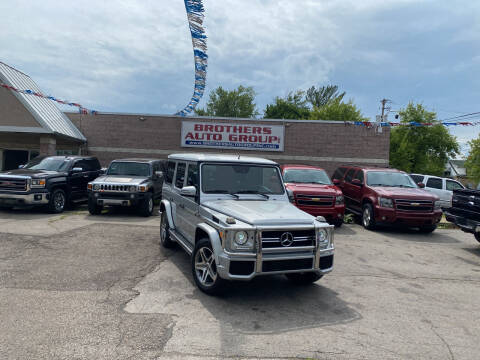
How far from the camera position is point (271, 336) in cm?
370

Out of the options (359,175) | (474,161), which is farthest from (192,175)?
(474,161)

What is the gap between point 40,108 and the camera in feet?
57.0

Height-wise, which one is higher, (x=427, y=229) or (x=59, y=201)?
(x=59, y=201)

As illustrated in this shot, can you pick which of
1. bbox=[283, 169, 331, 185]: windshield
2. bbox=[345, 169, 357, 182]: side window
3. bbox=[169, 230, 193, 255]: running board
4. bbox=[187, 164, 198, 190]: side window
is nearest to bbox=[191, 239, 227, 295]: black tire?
bbox=[169, 230, 193, 255]: running board

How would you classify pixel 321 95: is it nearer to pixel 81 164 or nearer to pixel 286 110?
pixel 286 110

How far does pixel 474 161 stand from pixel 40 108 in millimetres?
33227

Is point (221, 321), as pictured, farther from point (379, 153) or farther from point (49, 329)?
point (379, 153)

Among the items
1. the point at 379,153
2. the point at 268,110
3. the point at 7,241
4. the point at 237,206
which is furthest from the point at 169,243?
the point at 268,110

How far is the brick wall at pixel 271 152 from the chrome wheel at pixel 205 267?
49.9 ft

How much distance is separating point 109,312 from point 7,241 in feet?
14.8

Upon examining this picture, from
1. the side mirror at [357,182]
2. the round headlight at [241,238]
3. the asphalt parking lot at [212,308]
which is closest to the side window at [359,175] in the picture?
the side mirror at [357,182]

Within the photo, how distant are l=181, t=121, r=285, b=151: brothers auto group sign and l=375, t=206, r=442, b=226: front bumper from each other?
10216mm

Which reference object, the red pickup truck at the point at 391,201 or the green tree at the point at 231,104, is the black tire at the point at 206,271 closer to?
the red pickup truck at the point at 391,201

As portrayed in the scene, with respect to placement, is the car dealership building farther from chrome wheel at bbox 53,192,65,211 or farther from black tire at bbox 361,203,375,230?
black tire at bbox 361,203,375,230
